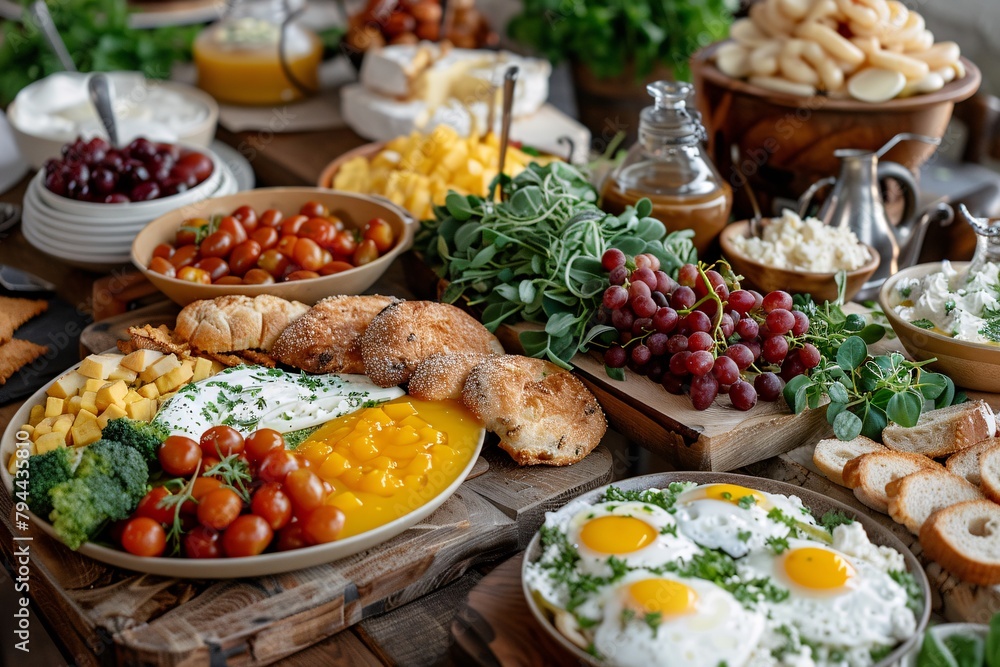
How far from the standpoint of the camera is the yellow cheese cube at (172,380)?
5.73 ft

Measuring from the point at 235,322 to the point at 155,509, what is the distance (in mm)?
544

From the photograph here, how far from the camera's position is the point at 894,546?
137 centimetres

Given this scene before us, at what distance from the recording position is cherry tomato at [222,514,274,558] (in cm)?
135

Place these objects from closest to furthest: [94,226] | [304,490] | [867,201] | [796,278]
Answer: [304,490] → [796,278] → [867,201] → [94,226]

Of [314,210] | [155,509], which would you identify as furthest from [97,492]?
[314,210]

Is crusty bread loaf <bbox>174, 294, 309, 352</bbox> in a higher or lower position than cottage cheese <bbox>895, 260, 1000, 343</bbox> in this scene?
lower

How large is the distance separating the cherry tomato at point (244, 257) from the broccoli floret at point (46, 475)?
726mm

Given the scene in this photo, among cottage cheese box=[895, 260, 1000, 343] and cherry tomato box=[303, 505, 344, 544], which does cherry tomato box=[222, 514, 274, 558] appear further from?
cottage cheese box=[895, 260, 1000, 343]

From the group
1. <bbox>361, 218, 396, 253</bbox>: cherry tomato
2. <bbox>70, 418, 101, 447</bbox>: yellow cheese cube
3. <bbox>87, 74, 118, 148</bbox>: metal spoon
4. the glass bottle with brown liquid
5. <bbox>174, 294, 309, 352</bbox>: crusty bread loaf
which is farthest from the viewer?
<bbox>87, 74, 118, 148</bbox>: metal spoon

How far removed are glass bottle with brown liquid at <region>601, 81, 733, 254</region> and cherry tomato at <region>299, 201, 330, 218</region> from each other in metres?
0.72

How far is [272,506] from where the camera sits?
1.38 metres

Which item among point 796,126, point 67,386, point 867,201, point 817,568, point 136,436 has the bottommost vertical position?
point 67,386

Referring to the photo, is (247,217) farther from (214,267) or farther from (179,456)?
(179,456)

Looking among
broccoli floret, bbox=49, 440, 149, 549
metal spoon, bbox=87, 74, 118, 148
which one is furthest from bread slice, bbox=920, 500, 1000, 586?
metal spoon, bbox=87, 74, 118, 148
